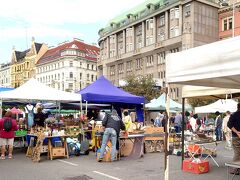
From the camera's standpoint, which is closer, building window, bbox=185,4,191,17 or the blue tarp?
the blue tarp

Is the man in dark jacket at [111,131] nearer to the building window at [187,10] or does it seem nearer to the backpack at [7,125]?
the backpack at [7,125]

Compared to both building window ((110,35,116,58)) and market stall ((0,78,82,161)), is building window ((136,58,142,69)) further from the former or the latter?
market stall ((0,78,82,161))

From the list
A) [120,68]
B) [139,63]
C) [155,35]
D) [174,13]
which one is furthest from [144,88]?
[120,68]

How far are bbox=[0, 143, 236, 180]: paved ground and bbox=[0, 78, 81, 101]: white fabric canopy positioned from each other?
2424 mm

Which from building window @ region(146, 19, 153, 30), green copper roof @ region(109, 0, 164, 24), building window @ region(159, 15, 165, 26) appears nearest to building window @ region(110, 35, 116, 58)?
green copper roof @ region(109, 0, 164, 24)

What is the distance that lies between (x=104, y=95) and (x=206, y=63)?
874 cm

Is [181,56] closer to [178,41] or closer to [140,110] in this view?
[140,110]

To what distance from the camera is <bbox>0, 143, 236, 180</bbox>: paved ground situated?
8.41 metres

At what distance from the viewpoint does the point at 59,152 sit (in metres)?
11.6

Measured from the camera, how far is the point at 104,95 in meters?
14.4

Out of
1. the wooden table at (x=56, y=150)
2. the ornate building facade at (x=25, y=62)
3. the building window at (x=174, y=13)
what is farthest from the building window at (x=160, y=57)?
the ornate building facade at (x=25, y=62)

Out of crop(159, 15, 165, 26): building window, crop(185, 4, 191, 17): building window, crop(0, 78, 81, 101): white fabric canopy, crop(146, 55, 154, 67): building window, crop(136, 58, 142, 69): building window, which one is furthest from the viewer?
crop(136, 58, 142, 69): building window

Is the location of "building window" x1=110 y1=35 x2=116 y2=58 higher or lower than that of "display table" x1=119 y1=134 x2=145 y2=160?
higher

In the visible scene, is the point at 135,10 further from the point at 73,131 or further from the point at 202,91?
the point at 202,91
